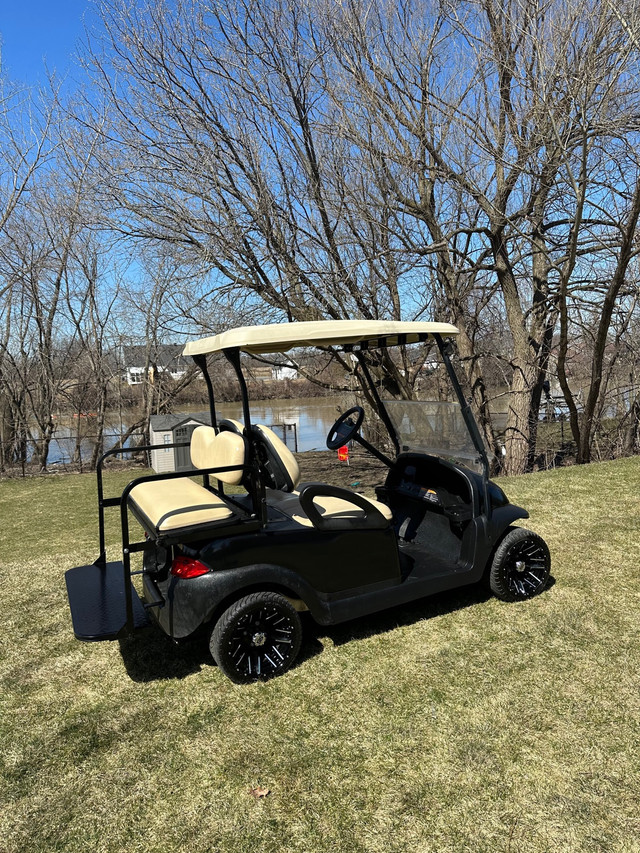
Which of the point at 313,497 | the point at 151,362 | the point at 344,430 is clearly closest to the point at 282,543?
the point at 313,497

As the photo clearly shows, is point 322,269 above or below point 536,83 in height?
below

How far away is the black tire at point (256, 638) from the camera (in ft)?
8.89

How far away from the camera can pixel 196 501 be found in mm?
2928

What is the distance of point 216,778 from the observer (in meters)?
2.22

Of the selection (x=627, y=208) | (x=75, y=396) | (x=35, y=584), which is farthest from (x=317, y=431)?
(x=35, y=584)

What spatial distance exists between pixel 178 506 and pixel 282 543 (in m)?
0.52

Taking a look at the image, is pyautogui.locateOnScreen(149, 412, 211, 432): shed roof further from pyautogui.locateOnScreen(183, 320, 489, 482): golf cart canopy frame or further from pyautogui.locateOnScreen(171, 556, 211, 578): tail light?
pyautogui.locateOnScreen(171, 556, 211, 578): tail light

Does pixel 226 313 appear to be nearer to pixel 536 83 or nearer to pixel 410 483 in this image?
pixel 536 83

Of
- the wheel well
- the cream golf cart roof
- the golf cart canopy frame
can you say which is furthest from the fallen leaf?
the cream golf cart roof

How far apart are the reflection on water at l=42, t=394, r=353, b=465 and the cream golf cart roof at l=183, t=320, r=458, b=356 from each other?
7.43 meters

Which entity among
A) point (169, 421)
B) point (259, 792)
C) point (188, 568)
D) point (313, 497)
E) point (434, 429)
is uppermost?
point (434, 429)

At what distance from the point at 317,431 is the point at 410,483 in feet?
53.5

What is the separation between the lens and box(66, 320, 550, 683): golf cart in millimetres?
2713

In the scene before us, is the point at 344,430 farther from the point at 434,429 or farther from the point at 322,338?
the point at 322,338
